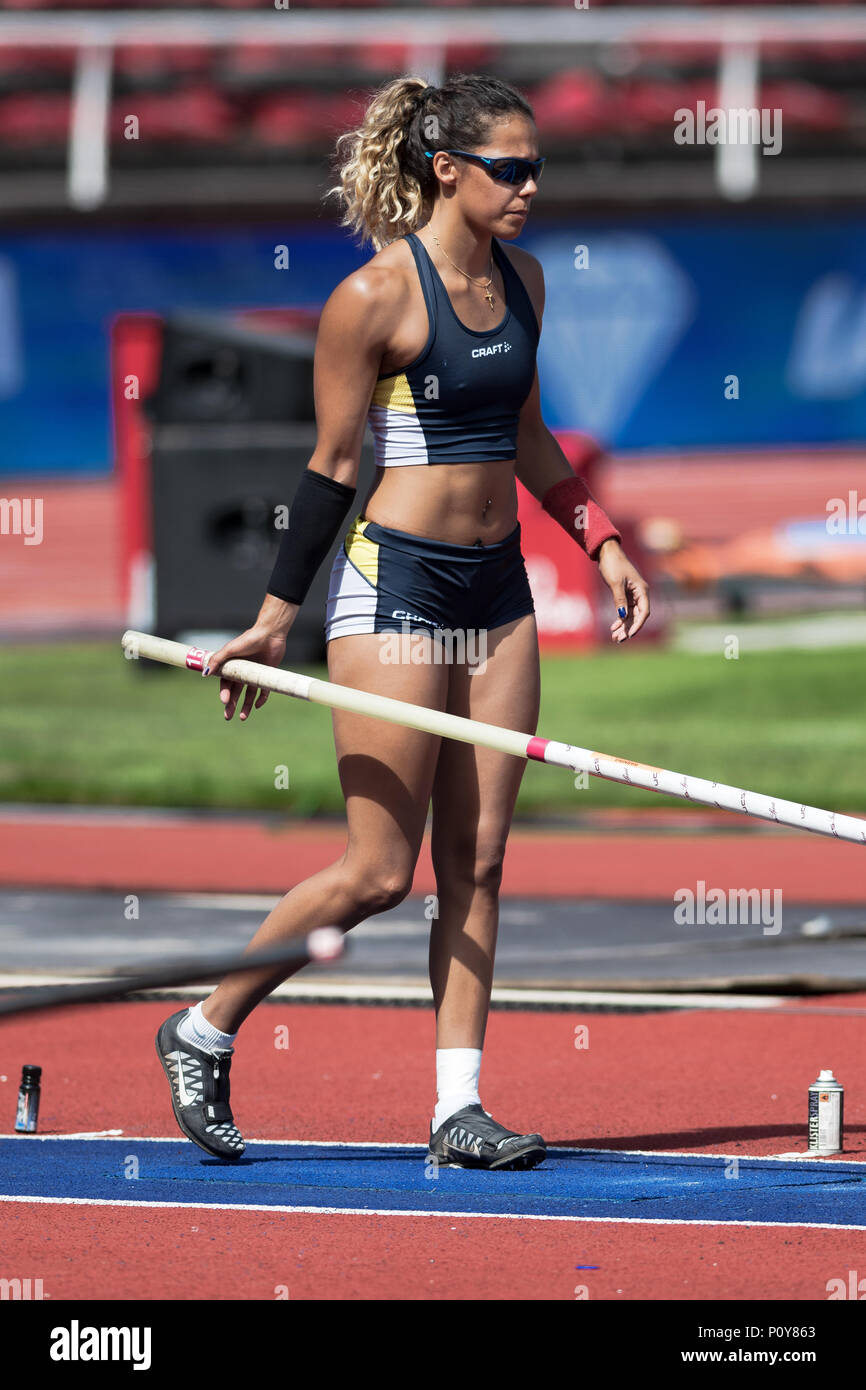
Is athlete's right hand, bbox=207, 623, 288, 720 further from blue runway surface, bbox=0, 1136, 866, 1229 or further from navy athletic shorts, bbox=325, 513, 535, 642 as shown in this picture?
blue runway surface, bbox=0, 1136, 866, 1229

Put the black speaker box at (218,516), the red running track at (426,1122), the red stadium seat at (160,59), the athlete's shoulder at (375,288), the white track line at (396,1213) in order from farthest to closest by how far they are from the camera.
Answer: the red stadium seat at (160,59) < the black speaker box at (218,516) < the athlete's shoulder at (375,288) < the white track line at (396,1213) < the red running track at (426,1122)

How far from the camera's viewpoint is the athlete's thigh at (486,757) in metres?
4.72

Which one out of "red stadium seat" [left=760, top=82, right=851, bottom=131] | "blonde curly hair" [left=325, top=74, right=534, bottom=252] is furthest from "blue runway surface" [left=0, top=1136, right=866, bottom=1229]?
"red stadium seat" [left=760, top=82, right=851, bottom=131]

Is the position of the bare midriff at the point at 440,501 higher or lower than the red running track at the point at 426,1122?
higher

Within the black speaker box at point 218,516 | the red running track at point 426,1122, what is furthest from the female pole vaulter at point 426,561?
the black speaker box at point 218,516

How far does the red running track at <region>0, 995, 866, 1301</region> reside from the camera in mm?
3758

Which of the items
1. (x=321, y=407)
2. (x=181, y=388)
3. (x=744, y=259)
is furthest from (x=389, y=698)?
(x=744, y=259)

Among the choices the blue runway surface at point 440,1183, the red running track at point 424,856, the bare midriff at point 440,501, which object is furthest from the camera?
the red running track at point 424,856

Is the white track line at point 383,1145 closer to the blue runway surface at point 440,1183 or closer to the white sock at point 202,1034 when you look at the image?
the blue runway surface at point 440,1183

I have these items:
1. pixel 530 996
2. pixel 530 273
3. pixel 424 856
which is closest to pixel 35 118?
pixel 424 856

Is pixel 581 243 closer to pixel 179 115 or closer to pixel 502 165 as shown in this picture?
pixel 179 115

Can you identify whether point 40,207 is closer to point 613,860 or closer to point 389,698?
point 613,860

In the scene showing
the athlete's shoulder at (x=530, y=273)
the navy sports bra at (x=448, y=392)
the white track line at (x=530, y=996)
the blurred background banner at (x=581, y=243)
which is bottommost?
the white track line at (x=530, y=996)
